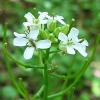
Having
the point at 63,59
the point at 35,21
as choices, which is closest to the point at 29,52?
the point at 35,21

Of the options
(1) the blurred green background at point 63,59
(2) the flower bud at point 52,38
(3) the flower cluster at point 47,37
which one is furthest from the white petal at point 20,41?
(1) the blurred green background at point 63,59

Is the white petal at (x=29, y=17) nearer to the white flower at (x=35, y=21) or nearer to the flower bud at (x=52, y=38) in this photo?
the white flower at (x=35, y=21)

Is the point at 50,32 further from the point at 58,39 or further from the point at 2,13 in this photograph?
the point at 2,13

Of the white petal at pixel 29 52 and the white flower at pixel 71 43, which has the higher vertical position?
the white flower at pixel 71 43

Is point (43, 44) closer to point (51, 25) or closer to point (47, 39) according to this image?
point (47, 39)

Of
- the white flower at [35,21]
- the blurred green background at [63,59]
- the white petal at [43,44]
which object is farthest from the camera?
the blurred green background at [63,59]

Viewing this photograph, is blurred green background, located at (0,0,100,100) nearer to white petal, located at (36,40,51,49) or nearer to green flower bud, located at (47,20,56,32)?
green flower bud, located at (47,20,56,32)

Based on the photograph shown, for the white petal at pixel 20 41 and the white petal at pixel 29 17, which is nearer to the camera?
the white petal at pixel 20 41

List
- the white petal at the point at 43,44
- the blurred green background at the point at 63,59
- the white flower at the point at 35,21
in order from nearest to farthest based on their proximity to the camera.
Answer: the white petal at the point at 43,44, the white flower at the point at 35,21, the blurred green background at the point at 63,59
